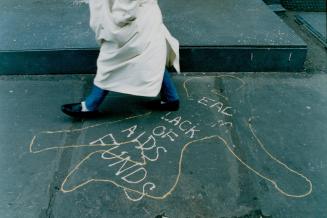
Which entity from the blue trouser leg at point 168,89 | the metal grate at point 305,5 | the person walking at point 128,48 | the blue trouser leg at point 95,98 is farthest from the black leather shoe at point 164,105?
the metal grate at point 305,5

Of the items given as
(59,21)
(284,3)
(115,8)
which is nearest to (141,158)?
(115,8)

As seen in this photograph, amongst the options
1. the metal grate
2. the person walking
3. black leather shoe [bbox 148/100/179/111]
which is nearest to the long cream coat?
the person walking

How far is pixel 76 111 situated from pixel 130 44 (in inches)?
29.4

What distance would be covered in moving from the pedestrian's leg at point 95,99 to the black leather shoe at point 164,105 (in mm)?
467

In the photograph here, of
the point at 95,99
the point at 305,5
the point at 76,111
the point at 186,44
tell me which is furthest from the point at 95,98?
the point at 305,5

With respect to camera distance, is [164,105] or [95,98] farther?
[164,105]

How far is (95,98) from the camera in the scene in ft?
10.2

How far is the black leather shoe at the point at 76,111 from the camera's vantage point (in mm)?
3100

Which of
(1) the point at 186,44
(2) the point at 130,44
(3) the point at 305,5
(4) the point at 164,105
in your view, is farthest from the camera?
(3) the point at 305,5

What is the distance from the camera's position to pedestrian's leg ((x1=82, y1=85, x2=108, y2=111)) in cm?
308

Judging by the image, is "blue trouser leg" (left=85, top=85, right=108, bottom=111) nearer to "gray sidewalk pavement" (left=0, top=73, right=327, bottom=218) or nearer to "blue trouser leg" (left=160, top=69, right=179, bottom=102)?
"gray sidewalk pavement" (left=0, top=73, right=327, bottom=218)

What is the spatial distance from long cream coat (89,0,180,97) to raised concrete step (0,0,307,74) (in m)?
0.77

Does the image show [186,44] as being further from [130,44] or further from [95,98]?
[95,98]

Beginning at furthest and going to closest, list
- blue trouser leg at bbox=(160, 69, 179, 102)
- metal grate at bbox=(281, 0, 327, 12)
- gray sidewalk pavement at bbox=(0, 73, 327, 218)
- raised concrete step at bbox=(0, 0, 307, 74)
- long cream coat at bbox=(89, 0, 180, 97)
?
metal grate at bbox=(281, 0, 327, 12), raised concrete step at bbox=(0, 0, 307, 74), blue trouser leg at bbox=(160, 69, 179, 102), long cream coat at bbox=(89, 0, 180, 97), gray sidewalk pavement at bbox=(0, 73, 327, 218)
